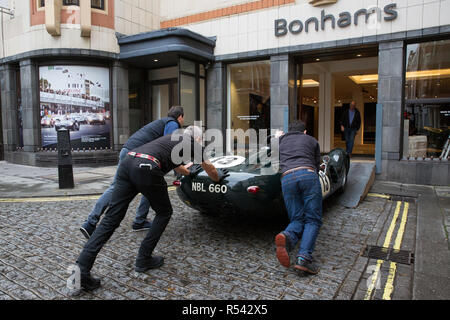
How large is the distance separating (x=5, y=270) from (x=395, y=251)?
449 cm

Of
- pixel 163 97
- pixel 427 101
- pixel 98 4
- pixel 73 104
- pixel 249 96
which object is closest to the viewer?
pixel 427 101

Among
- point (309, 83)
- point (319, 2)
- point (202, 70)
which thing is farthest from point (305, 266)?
point (309, 83)

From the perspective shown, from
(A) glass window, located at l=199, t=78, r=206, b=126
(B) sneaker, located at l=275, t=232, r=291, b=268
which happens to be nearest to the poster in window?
(A) glass window, located at l=199, t=78, r=206, b=126

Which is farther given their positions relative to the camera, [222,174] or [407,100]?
[407,100]

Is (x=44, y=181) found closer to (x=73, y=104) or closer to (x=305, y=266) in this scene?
(x=73, y=104)

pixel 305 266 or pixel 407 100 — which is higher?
pixel 407 100

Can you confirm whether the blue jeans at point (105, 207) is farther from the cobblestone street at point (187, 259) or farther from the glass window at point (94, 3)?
the glass window at point (94, 3)

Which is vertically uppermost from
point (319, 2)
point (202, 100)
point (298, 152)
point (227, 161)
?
point (319, 2)

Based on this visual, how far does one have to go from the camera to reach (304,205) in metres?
3.74

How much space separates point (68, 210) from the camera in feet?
19.6

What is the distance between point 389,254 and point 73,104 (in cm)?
1111

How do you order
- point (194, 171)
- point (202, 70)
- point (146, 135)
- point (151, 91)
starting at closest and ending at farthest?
1. point (146, 135)
2. point (194, 171)
3. point (202, 70)
4. point (151, 91)
